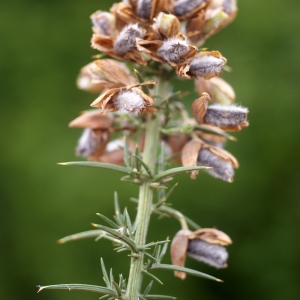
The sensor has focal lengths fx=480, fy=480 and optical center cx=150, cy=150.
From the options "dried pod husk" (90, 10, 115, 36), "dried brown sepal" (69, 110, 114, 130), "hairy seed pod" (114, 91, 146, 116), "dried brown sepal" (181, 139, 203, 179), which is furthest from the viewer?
"dried brown sepal" (69, 110, 114, 130)

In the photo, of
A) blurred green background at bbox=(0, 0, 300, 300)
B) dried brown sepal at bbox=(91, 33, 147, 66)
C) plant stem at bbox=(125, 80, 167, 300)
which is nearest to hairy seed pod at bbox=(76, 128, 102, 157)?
plant stem at bbox=(125, 80, 167, 300)

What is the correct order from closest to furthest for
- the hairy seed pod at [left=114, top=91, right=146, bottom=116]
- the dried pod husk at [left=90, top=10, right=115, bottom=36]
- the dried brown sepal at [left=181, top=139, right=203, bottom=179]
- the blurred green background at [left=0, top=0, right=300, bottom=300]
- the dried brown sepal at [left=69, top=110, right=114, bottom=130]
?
the hairy seed pod at [left=114, top=91, right=146, bottom=116]
the dried brown sepal at [left=181, top=139, right=203, bottom=179]
the dried pod husk at [left=90, top=10, right=115, bottom=36]
the dried brown sepal at [left=69, top=110, right=114, bottom=130]
the blurred green background at [left=0, top=0, right=300, bottom=300]

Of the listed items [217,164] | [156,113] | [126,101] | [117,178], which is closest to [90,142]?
[156,113]

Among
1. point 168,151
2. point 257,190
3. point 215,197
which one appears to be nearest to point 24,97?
point 215,197

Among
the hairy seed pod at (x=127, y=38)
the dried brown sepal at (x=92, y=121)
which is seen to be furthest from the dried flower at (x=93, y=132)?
the hairy seed pod at (x=127, y=38)

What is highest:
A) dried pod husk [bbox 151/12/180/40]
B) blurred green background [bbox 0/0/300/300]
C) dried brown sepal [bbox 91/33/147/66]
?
dried pod husk [bbox 151/12/180/40]

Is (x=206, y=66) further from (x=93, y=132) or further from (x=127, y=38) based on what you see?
(x=93, y=132)

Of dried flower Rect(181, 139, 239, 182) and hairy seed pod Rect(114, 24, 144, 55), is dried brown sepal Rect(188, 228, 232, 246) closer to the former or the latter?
dried flower Rect(181, 139, 239, 182)
